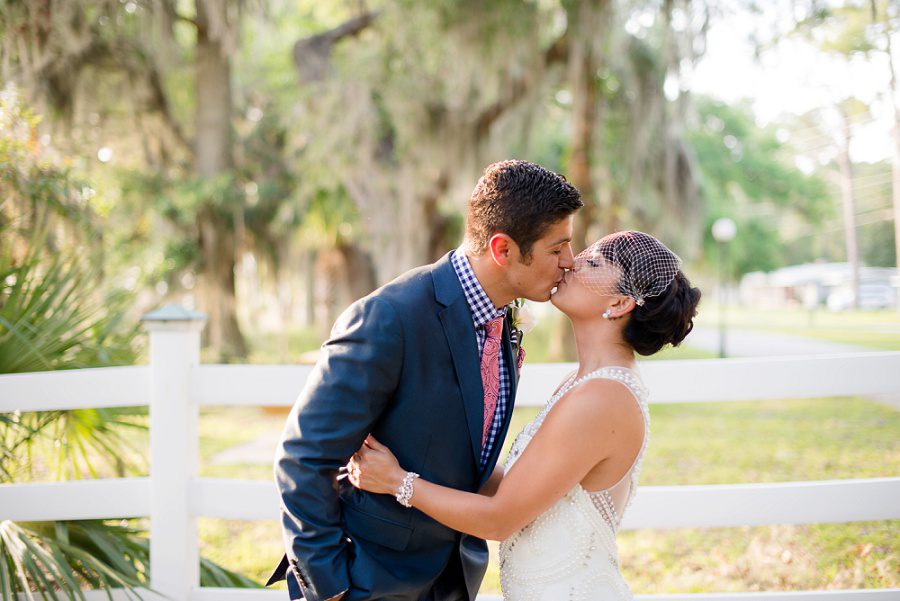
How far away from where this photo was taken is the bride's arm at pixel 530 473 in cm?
192

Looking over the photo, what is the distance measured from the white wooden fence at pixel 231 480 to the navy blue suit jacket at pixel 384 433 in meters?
0.84

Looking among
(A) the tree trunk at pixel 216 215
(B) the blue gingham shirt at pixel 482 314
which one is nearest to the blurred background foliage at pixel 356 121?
(A) the tree trunk at pixel 216 215

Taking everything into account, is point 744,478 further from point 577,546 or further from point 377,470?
point 377,470

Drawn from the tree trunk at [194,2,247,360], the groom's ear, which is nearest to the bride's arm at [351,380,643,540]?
the groom's ear

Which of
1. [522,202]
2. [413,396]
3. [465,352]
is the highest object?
[522,202]

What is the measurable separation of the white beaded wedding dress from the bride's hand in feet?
1.17

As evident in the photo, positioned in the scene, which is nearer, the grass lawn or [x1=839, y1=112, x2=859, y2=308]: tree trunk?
the grass lawn

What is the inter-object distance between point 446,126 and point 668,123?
3.48 m

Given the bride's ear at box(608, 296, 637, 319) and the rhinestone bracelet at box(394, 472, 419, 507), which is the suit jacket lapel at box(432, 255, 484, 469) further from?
the bride's ear at box(608, 296, 637, 319)

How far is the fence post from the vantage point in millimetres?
2758

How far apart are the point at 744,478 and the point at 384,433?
567 centimetres

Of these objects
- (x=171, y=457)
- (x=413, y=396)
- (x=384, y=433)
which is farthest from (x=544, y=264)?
(x=171, y=457)

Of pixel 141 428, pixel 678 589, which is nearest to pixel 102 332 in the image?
pixel 141 428

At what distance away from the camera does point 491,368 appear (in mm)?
2127
